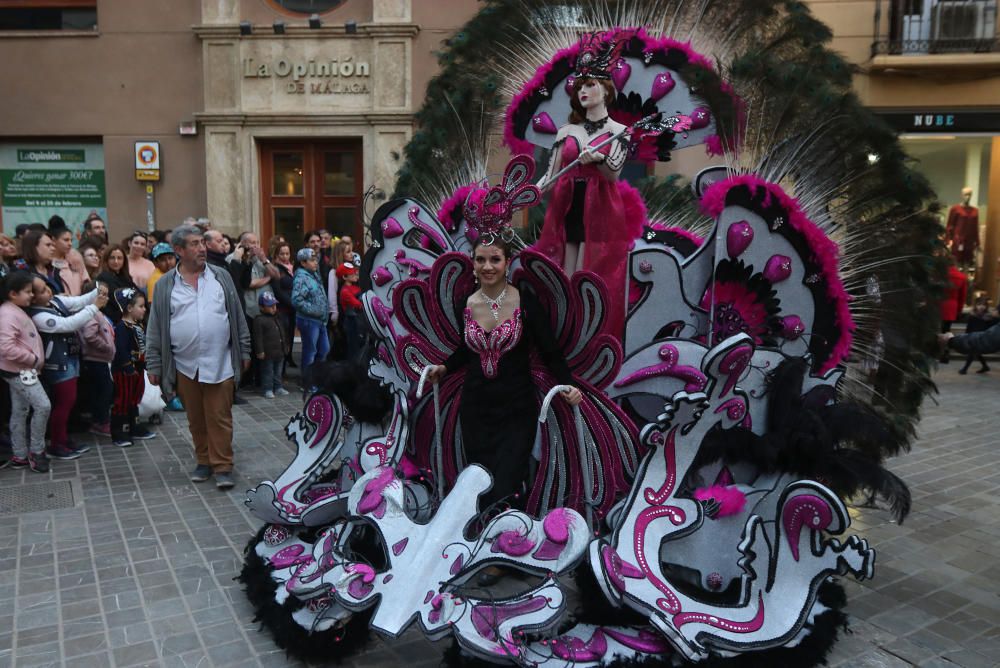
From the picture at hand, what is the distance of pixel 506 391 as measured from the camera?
151 inches

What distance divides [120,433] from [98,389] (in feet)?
1.46

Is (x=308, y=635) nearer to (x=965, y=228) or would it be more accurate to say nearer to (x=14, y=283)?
(x=14, y=283)

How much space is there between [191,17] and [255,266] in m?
7.03

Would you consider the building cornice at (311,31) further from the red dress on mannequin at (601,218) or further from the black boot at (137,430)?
the red dress on mannequin at (601,218)

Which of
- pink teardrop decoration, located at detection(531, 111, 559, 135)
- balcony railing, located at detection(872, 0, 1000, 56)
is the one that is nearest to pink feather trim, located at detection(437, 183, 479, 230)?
pink teardrop decoration, located at detection(531, 111, 559, 135)

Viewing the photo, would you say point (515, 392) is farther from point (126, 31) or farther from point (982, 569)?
point (126, 31)

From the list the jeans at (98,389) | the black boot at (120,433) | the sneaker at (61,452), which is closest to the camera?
the sneaker at (61,452)

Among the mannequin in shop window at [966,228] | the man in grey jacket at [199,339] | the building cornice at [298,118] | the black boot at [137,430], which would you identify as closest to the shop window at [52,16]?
the building cornice at [298,118]

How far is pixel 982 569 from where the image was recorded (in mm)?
4395

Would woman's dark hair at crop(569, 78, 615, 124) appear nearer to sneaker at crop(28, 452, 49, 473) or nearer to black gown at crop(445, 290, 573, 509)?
black gown at crop(445, 290, 573, 509)

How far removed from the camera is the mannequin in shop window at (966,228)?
13.2 meters

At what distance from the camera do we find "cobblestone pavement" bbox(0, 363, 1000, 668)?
11.3 ft

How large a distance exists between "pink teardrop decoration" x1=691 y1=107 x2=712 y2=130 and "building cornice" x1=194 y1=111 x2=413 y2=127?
29.0 ft

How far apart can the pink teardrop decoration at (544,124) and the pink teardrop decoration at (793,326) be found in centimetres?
215
